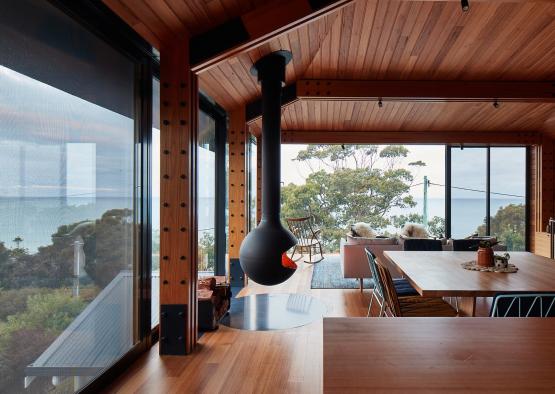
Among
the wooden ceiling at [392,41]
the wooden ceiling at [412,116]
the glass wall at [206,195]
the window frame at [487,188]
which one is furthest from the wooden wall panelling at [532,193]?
the glass wall at [206,195]

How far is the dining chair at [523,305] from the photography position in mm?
1906

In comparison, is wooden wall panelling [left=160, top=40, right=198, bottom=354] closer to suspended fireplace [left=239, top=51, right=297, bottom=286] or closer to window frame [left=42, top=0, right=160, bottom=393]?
window frame [left=42, top=0, right=160, bottom=393]

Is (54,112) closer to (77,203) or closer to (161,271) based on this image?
(77,203)

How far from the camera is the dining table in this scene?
2.21 meters

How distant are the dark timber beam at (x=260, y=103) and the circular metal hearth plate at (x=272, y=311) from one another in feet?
7.48

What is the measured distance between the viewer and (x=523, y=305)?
1.98 meters

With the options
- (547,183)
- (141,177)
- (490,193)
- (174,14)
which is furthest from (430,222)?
(174,14)

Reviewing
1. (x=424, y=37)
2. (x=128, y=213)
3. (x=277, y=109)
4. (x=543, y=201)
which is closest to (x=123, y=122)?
(x=128, y=213)

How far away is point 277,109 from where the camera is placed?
3355mm

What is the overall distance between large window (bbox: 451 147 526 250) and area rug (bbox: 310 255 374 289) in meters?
3.04

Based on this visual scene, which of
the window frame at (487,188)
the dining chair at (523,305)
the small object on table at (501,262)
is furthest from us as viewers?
the window frame at (487,188)

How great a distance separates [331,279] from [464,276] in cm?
276

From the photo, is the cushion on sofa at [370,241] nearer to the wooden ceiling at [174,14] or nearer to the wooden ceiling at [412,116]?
the wooden ceiling at [412,116]

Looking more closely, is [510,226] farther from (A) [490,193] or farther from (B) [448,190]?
(B) [448,190]
